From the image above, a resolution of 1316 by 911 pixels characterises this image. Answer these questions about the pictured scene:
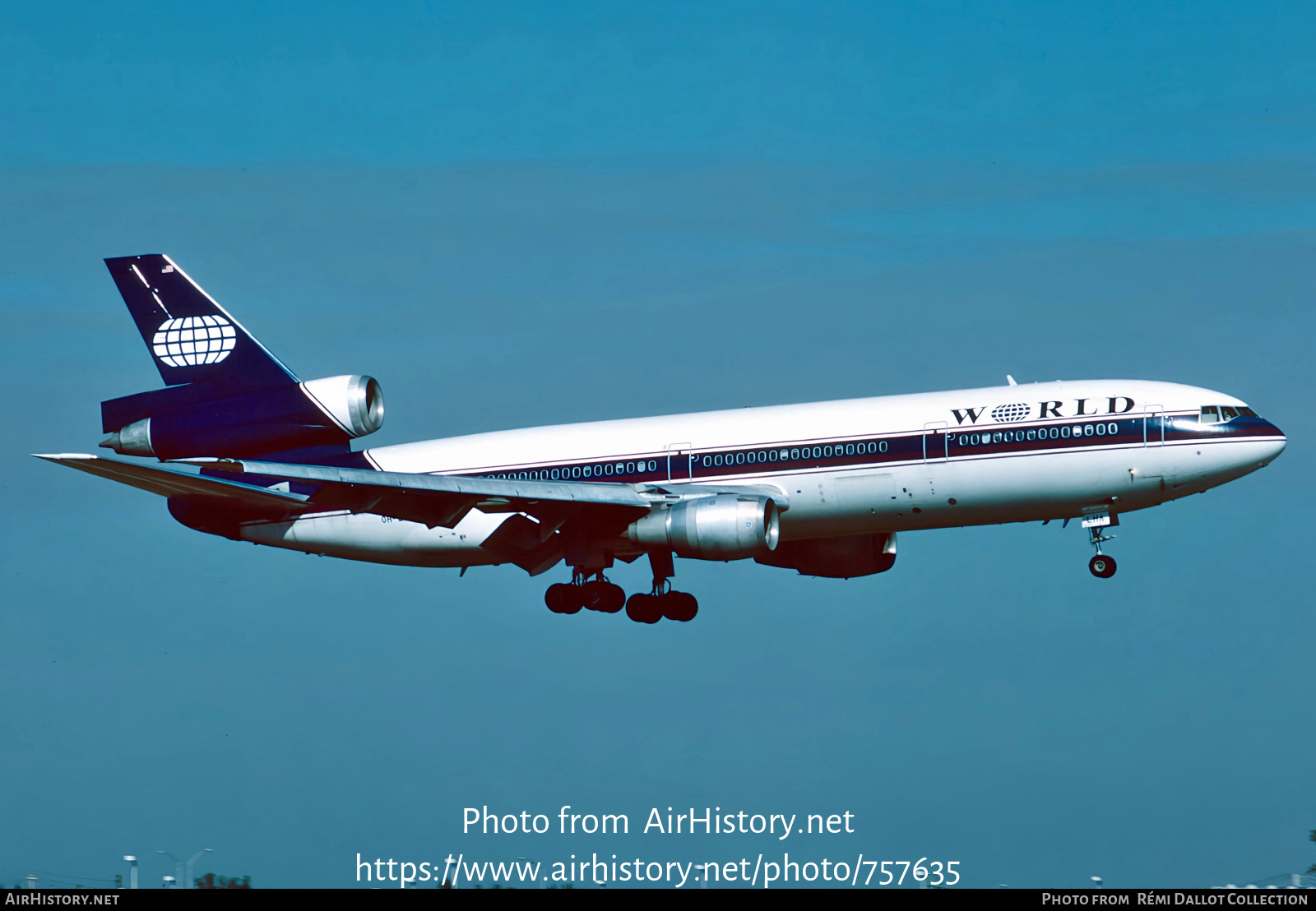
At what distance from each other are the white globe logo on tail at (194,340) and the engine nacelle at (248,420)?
2273 mm

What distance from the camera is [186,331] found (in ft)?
206

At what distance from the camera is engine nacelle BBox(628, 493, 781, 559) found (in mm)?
51312

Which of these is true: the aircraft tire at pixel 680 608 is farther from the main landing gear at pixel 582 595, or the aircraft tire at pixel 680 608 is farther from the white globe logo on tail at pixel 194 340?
the white globe logo on tail at pixel 194 340

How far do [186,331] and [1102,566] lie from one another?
3200 centimetres

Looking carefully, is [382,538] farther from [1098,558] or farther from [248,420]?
[1098,558]

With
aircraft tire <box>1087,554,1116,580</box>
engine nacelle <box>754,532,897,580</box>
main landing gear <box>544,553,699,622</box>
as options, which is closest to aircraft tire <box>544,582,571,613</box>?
main landing gear <box>544,553,699,622</box>

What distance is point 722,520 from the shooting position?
51500mm

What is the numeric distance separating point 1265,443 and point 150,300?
37672 mm

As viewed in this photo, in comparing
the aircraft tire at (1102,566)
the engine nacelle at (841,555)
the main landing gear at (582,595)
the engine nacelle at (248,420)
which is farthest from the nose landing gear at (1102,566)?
the engine nacelle at (248,420)

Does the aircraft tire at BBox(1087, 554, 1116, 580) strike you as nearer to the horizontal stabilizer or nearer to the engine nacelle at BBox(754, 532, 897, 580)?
the engine nacelle at BBox(754, 532, 897, 580)

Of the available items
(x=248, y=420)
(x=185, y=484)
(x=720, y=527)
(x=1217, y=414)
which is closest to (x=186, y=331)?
(x=248, y=420)
